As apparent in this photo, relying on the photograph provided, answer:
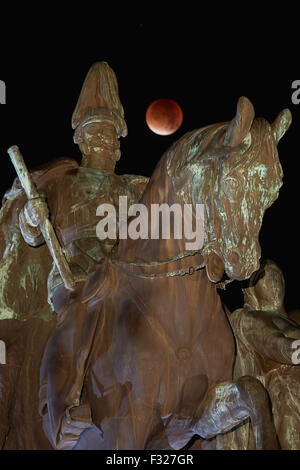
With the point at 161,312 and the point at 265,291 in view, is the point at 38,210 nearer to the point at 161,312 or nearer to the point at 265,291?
the point at 161,312

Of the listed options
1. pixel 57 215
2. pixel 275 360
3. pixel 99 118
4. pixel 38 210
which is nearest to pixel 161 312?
pixel 38 210

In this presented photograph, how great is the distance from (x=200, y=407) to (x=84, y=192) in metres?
1.46

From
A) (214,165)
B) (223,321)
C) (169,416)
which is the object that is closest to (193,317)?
(223,321)

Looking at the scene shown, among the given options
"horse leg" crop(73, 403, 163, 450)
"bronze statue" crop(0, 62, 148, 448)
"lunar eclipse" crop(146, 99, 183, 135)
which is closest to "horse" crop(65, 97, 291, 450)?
"horse leg" crop(73, 403, 163, 450)

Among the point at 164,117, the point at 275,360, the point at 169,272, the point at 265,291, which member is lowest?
the point at 275,360

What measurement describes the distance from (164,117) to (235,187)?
19.5ft

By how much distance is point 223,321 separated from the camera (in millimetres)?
3971

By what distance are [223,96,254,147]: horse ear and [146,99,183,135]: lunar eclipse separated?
5638 millimetres

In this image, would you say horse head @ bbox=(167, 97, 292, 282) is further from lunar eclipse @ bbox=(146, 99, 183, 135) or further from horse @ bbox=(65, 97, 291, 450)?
lunar eclipse @ bbox=(146, 99, 183, 135)

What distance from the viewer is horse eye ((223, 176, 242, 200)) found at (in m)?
3.44

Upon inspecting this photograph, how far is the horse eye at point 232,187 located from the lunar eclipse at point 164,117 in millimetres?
5667

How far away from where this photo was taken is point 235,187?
345cm

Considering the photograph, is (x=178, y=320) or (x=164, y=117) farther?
(x=164, y=117)

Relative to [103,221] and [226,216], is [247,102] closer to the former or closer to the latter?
[226,216]
